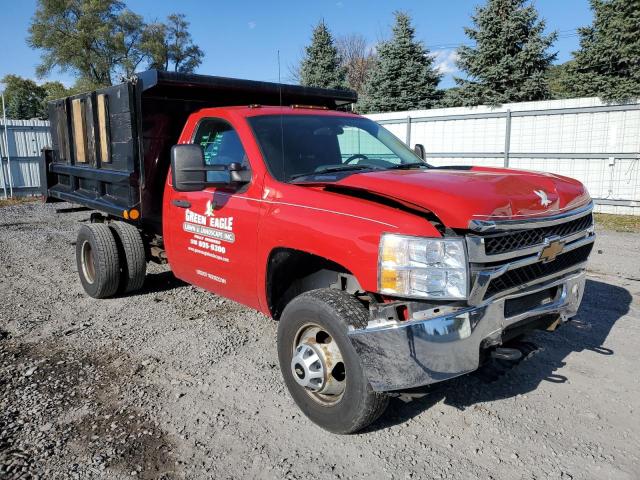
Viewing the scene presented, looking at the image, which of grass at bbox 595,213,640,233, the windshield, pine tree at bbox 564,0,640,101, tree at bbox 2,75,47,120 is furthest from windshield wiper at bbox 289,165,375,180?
tree at bbox 2,75,47,120

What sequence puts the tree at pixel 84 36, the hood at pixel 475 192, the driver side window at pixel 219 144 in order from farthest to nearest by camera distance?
the tree at pixel 84 36
the driver side window at pixel 219 144
the hood at pixel 475 192

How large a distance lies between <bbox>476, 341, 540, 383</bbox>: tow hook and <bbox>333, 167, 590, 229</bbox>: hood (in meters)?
0.74

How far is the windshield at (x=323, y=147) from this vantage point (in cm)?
360

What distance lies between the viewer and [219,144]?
161 inches

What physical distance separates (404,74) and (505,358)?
2193 centimetres

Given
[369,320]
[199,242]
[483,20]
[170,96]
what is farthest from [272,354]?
[483,20]

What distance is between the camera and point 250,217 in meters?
3.48

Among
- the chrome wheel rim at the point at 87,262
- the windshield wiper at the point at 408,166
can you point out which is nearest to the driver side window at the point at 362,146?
the windshield wiper at the point at 408,166

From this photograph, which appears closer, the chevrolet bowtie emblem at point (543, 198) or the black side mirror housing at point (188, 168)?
the chevrolet bowtie emblem at point (543, 198)

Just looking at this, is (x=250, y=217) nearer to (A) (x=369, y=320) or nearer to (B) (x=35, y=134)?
(A) (x=369, y=320)

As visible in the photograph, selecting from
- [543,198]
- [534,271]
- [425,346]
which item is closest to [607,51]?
[543,198]

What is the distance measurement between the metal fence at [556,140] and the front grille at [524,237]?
9.56 metres

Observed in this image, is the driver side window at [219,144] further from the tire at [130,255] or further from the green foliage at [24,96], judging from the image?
the green foliage at [24,96]

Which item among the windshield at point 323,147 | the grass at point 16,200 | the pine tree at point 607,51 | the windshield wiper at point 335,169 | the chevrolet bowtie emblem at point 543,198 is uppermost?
the pine tree at point 607,51
